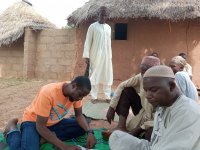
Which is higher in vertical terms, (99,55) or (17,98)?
(99,55)

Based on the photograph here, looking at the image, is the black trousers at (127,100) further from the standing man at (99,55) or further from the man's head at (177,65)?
the standing man at (99,55)

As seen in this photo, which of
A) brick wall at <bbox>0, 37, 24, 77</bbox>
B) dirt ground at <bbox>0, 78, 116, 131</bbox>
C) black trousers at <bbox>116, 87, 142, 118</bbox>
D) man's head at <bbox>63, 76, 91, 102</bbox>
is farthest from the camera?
brick wall at <bbox>0, 37, 24, 77</bbox>

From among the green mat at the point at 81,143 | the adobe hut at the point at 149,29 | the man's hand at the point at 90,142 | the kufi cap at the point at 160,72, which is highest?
the adobe hut at the point at 149,29

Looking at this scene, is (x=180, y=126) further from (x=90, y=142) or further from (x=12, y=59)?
(x=12, y=59)

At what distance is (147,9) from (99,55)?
312 centimetres

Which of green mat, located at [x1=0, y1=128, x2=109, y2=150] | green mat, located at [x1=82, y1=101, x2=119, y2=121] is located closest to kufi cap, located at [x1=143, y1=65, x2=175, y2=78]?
green mat, located at [x1=0, y1=128, x2=109, y2=150]

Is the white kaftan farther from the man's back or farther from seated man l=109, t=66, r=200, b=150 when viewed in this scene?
the man's back

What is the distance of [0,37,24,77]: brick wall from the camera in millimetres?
11664

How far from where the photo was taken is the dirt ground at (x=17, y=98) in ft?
17.4

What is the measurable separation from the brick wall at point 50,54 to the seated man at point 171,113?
27.0 feet

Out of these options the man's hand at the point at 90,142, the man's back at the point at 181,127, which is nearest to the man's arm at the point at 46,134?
the man's hand at the point at 90,142

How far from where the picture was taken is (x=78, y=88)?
10.7 ft

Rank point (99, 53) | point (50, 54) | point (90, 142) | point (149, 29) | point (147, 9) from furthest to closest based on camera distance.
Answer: point (50, 54) → point (149, 29) → point (147, 9) → point (99, 53) → point (90, 142)

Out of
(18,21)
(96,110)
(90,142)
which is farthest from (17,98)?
(18,21)
